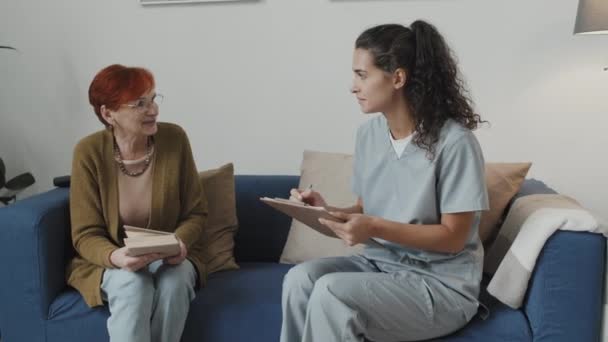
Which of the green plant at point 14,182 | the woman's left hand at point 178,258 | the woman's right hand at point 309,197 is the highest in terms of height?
the woman's right hand at point 309,197

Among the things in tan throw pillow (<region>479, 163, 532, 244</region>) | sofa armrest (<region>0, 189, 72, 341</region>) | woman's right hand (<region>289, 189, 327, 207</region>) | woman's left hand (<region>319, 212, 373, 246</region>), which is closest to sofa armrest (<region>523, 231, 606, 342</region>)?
tan throw pillow (<region>479, 163, 532, 244</region>)

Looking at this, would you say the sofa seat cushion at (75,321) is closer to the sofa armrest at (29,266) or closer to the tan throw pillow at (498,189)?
the sofa armrest at (29,266)

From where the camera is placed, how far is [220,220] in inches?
86.3

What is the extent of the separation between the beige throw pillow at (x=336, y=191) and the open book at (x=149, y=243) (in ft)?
1.70

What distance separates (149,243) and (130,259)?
74mm

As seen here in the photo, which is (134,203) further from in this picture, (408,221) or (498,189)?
(498,189)

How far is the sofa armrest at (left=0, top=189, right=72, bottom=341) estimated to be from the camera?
185cm

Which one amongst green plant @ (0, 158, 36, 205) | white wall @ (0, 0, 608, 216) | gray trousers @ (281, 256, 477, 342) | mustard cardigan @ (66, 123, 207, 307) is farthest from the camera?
green plant @ (0, 158, 36, 205)

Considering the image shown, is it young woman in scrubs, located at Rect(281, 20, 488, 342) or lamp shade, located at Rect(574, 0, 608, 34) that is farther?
lamp shade, located at Rect(574, 0, 608, 34)

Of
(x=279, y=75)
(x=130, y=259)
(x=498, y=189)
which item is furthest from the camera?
(x=279, y=75)

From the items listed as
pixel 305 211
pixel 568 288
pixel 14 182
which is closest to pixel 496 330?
pixel 568 288

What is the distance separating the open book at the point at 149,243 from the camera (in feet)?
5.68

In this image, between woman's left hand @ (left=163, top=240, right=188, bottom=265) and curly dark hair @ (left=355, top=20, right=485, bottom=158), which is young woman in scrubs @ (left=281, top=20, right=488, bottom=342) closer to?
curly dark hair @ (left=355, top=20, right=485, bottom=158)

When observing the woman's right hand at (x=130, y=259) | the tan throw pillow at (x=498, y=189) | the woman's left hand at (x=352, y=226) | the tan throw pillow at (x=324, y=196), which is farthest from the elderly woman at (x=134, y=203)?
the tan throw pillow at (x=498, y=189)
